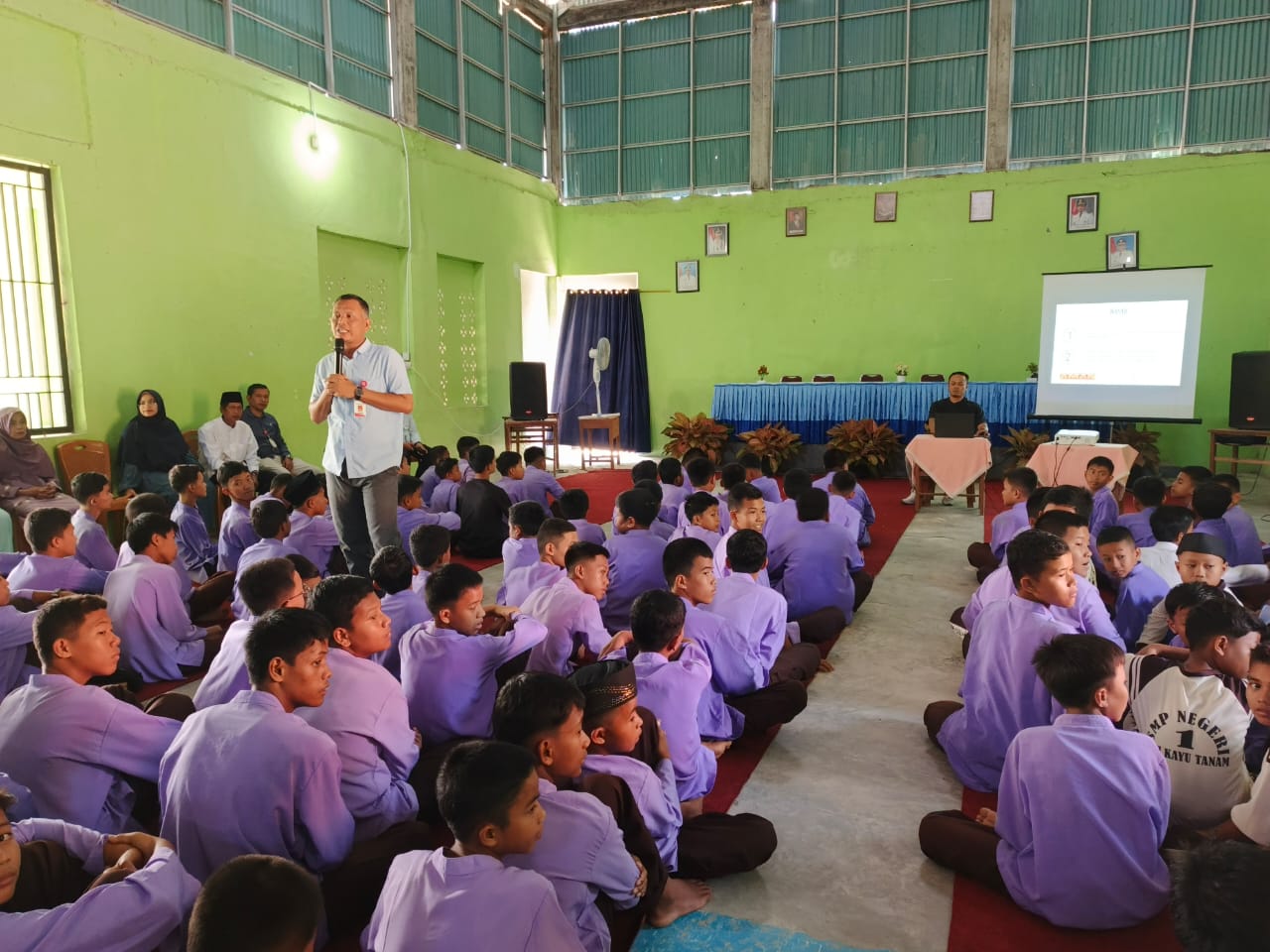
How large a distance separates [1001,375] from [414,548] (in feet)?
25.5

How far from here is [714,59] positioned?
9.78 metres

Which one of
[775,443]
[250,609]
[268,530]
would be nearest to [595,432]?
[775,443]

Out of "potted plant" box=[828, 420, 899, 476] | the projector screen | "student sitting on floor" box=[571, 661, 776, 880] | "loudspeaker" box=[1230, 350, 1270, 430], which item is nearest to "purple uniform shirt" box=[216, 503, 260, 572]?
"student sitting on floor" box=[571, 661, 776, 880]

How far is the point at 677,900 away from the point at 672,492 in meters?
3.05

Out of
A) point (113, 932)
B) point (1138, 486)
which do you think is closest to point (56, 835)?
point (113, 932)

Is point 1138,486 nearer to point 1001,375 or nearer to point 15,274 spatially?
point 1001,375

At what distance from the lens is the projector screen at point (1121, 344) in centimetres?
670

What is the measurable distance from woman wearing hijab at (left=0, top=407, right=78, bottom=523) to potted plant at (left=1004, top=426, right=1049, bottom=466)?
7164mm

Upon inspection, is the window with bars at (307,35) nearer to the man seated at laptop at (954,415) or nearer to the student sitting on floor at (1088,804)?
the man seated at laptop at (954,415)

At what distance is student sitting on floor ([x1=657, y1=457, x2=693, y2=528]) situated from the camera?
4.64 m

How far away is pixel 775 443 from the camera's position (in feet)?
27.3

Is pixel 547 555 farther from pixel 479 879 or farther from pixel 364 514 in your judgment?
pixel 479 879

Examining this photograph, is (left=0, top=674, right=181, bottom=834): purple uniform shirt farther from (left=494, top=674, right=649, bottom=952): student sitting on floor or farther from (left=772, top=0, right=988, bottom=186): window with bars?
(left=772, top=0, right=988, bottom=186): window with bars

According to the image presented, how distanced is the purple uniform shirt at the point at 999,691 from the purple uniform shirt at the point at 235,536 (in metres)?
3.39
